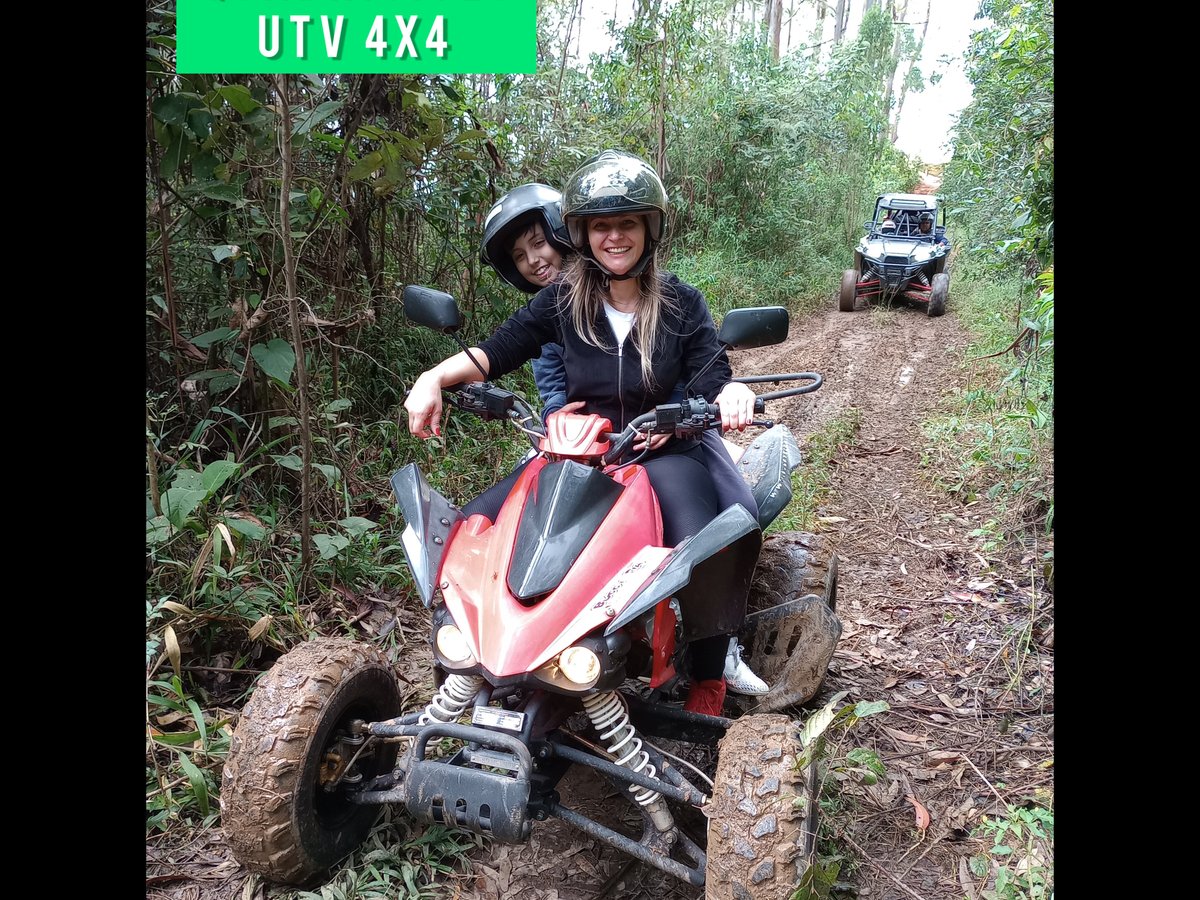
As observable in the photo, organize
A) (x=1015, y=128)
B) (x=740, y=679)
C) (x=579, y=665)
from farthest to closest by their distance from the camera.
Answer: (x=1015, y=128), (x=740, y=679), (x=579, y=665)

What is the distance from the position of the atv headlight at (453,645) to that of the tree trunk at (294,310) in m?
1.55

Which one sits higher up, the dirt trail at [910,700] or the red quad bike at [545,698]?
the red quad bike at [545,698]

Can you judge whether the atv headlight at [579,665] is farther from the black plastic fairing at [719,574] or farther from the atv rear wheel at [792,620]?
the atv rear wheel at [792,620]

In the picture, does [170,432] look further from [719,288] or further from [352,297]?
[719,288]

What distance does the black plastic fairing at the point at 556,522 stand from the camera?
2084 millimetres

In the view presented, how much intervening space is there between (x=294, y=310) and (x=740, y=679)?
2.30m

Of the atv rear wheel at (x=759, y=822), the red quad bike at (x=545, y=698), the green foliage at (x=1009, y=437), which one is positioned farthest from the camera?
the green foliage at (x=1009, y=437)

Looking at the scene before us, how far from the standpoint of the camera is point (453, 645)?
82.0 inches

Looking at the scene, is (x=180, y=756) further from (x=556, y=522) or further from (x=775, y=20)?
(x=775, y=20)

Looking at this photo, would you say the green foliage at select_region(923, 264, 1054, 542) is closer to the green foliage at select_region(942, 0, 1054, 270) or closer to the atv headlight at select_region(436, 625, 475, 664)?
the green foliage at select_region(942, 0, 1054, 270)

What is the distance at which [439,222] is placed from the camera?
17.7 feet

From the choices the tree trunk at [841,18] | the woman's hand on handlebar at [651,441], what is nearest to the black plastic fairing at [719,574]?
the woman's hand on handlebar at [651,441]

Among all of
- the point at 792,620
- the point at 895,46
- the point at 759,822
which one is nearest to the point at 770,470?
the point at 792,620

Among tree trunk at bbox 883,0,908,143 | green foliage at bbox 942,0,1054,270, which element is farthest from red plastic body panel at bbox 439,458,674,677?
tree trunk at bbox 883,0,908,143
